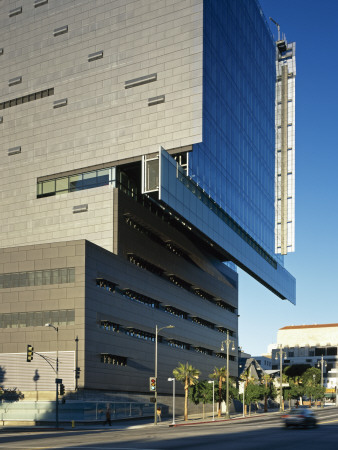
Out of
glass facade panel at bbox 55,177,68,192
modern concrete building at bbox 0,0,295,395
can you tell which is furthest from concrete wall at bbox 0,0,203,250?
glass facade panel at bbox 55,177,68,192

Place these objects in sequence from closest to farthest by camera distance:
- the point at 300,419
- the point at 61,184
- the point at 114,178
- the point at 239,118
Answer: the point at 300,419 → the point at 114,178 → the point at 61,184 → the point at 239,118

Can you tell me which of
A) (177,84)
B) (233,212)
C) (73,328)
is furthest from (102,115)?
(73,328)

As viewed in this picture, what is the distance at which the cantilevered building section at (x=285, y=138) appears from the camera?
12451 centimetres

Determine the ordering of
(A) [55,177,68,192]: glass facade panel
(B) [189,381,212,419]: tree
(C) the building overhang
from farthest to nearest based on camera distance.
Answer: (A) [55,177,68,192]: glass facade panel, (B) [189,381,212,419]: tree, (C) the building overhang

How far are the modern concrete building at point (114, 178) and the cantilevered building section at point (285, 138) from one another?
2109 centimetres

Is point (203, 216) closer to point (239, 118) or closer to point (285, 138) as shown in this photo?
point (239, 118)

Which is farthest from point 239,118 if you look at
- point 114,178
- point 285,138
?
point 114,178

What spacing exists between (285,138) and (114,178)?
5224cm

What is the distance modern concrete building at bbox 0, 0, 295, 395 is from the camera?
76.4 m

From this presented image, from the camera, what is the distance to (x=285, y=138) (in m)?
127

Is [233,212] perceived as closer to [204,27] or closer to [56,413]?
[204,27]

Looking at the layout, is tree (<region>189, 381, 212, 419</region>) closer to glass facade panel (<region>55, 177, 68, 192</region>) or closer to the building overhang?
the building overhang

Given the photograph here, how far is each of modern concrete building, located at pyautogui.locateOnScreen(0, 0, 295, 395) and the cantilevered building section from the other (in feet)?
69.2

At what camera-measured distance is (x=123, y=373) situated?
81.6 meters
